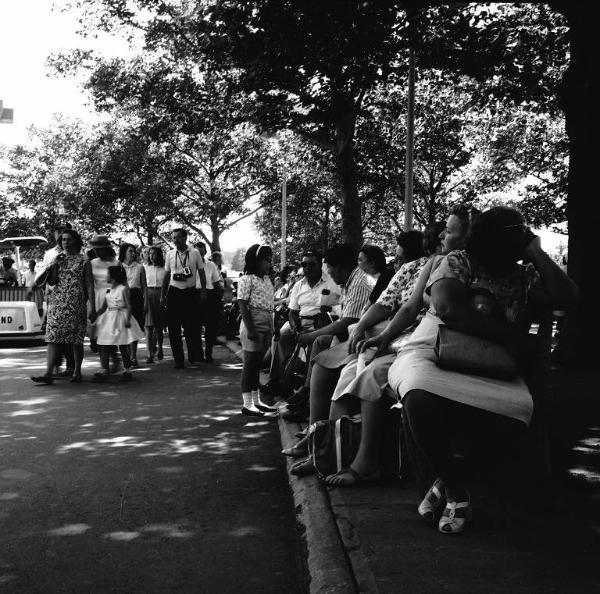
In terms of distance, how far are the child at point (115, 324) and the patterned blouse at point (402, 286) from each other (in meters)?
6.01

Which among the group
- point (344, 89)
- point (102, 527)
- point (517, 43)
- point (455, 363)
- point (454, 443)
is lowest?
point (102, 527)

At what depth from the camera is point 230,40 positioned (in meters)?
13.5

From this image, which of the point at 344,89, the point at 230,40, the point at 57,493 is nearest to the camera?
the point at 57,493

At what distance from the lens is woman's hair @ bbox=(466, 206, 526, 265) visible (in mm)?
4242

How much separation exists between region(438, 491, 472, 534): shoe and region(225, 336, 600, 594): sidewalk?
0.13ft

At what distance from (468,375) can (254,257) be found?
14.7 ft

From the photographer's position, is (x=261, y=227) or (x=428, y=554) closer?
(x=428, y=554)

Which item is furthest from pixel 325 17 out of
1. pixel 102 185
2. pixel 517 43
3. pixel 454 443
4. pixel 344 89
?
pixel 102 185

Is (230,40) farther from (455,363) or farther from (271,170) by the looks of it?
(271,170)

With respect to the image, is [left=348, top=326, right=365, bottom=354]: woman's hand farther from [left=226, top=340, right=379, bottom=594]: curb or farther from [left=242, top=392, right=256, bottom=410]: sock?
[left=242, top=392, right=256, bottom=410]: sock

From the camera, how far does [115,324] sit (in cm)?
1099

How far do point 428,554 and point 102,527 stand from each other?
1877mm

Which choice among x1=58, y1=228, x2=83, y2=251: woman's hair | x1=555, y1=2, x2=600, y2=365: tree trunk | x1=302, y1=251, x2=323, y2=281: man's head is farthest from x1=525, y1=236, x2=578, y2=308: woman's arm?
x1=58, y1=228, x2=83, y2=251: woman's hair

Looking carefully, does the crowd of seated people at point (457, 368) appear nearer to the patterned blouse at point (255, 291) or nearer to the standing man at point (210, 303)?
the patterned blouse at point (255, 291)
